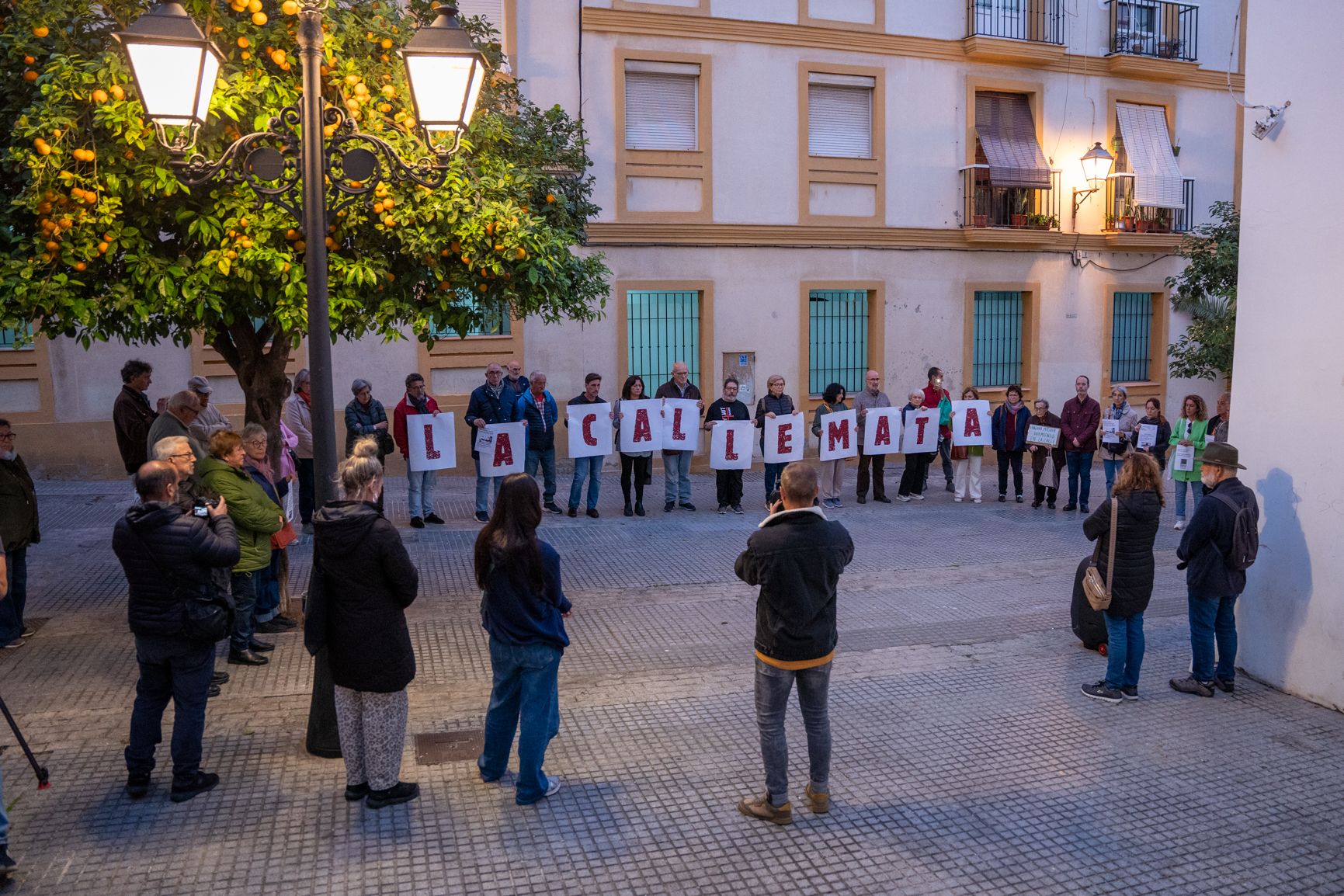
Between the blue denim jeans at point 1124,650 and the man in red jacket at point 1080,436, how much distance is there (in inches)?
280

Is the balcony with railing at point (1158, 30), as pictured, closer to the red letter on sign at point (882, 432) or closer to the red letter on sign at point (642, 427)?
the red letter on sign at point (882, 432)

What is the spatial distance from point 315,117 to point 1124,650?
5805 millimetres

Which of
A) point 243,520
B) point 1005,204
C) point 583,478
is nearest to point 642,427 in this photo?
point 583,478

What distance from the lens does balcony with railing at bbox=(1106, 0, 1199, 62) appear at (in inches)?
749

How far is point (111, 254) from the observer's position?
714 centimetres

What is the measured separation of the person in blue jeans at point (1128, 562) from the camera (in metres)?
6.71

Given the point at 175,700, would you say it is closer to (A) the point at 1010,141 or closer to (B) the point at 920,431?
(B) the point at 920,431

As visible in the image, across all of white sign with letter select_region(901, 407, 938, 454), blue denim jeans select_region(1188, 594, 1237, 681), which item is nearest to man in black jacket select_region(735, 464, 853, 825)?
blue denim jeans select_region(1188, 594, 1237, 681)

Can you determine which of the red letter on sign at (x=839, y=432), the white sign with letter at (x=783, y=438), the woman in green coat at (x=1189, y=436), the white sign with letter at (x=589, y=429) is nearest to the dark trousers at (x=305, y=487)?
the white sign with letter at (x=589, y=429)

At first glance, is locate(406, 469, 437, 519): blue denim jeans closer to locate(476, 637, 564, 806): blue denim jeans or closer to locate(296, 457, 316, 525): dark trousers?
locate(296, 457, 316, 525): dark trousers

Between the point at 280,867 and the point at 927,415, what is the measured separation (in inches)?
453

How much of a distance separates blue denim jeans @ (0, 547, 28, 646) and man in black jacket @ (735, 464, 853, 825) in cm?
572

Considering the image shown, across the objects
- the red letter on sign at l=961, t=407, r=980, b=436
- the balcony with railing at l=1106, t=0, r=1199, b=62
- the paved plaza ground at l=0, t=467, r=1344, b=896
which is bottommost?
the paved plaza ground at l=0, t=467, r=1344, b=896

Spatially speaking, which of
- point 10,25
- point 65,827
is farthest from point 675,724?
point 10,25
